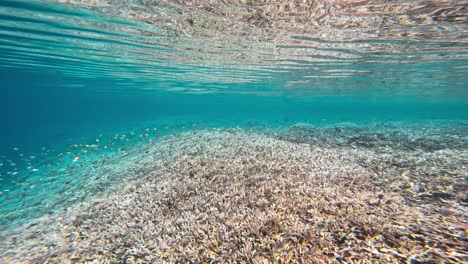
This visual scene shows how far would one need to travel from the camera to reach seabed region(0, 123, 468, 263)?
14.9ft

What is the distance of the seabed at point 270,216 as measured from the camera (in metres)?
4.54

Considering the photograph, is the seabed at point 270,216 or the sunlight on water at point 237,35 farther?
the sunlight on water at point 237,35

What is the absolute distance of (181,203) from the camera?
22.8ft

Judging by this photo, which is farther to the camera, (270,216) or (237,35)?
(237,35)

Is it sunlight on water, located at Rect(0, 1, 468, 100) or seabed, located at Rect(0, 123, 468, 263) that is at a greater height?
sunlight on water, located at Rect(0, 1, 468, 100)

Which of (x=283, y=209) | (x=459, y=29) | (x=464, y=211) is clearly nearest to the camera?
(x=464, y=211)

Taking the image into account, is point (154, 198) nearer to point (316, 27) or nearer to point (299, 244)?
point (299, 244)

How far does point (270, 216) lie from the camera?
5656 millimetres

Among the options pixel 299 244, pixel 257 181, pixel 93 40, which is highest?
pixel 93 40

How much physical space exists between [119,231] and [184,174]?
11.5 feet

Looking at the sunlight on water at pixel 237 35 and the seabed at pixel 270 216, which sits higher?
the sunlight on water at pixel 237 35

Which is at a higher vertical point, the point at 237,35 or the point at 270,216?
the point at 237,35

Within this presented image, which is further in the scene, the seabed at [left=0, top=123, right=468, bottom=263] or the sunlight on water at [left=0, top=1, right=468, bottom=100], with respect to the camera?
the sunlight on water at [left=0, top=1, right=468, bottom=100]

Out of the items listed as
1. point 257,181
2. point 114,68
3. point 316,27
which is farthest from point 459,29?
point 114,68
